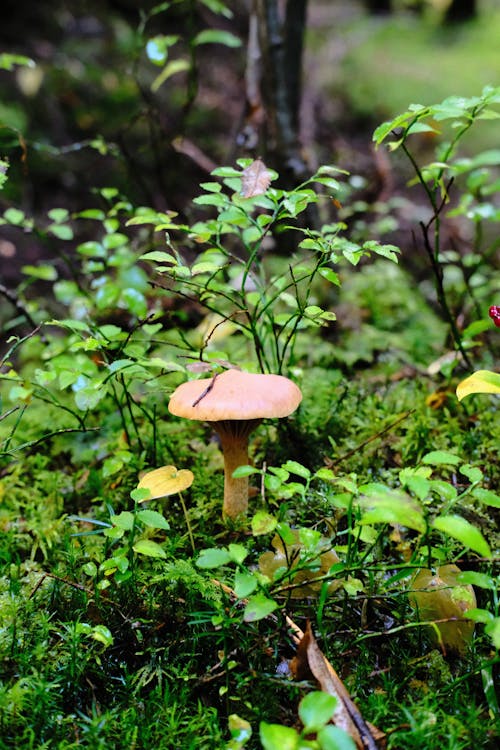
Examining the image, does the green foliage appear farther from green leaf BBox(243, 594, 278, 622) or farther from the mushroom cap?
the mushroom cap

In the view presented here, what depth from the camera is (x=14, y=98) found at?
20.5ft

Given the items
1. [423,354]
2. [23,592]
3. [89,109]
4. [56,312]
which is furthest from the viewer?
[89,109]

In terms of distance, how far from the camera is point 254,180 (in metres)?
1.69

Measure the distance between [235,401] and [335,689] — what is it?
30.8 inches

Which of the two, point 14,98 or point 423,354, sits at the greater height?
point 14,98

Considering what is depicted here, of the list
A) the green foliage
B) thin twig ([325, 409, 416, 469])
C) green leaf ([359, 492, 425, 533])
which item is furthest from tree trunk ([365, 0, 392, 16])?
green leaf ([359, 492, 425, 533])

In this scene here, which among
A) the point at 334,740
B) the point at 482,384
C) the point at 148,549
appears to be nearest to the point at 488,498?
the point at 482,384

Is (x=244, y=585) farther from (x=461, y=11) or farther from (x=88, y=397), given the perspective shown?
(x=461, y=11)

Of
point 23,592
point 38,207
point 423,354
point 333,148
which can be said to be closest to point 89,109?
point 38,207

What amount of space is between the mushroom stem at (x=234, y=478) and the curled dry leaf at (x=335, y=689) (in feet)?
1.84

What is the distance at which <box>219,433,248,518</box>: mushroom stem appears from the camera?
1.77m

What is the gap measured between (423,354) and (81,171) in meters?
4.83

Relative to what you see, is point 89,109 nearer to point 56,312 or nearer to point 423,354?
point 56,312

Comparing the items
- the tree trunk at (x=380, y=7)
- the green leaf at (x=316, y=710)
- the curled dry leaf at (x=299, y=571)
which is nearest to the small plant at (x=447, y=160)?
the curled dry leaf at (x=299, y=571)
